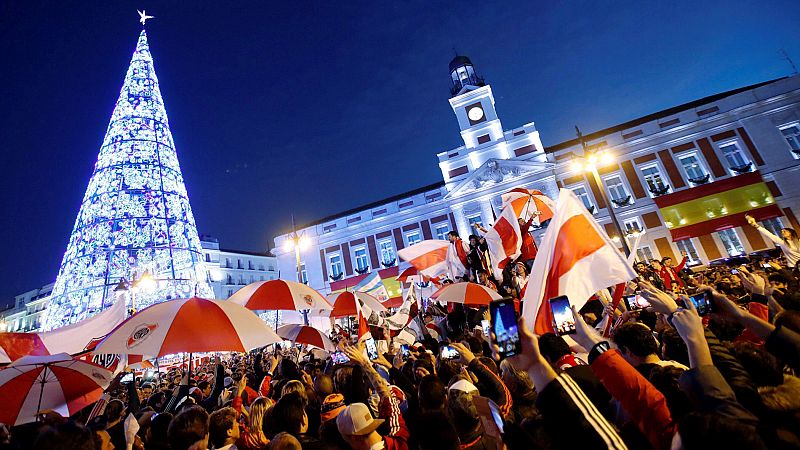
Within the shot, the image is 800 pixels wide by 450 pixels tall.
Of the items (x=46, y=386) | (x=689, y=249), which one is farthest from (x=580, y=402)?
(x=689, y=249)

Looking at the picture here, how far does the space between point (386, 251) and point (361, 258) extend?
2982mm

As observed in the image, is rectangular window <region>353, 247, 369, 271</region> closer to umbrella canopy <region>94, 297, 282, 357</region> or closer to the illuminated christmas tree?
the illuminated christmas tree

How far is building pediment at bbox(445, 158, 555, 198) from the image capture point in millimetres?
34969

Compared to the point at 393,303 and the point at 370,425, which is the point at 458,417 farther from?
the point at 393,303

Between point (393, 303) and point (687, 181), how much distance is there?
91.3ft

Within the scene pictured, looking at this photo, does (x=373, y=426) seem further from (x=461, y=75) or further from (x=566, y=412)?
(x=461, y=75)

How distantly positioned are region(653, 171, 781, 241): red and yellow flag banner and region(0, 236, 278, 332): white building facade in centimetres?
5310

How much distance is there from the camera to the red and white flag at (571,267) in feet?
11.9

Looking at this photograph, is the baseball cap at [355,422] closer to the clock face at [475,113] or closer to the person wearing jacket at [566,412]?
the person wearing jacket at [566,412]

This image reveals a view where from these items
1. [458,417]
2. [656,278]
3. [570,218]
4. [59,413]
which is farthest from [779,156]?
[59,413]

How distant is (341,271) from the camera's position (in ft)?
132

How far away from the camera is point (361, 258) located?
132 feet

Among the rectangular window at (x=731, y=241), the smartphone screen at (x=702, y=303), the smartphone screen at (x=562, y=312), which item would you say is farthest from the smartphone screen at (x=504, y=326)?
the rectangular window at (x=731, y=241)

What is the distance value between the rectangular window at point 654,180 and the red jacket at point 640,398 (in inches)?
1427
